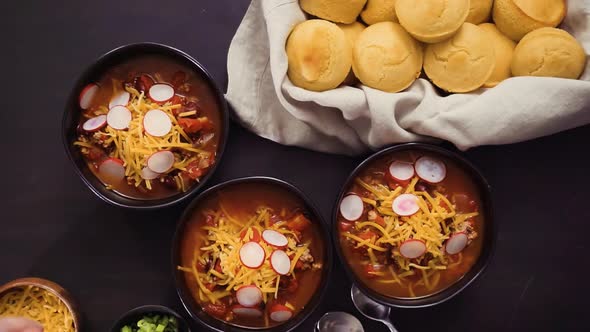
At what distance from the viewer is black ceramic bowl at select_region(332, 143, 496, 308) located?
213cm

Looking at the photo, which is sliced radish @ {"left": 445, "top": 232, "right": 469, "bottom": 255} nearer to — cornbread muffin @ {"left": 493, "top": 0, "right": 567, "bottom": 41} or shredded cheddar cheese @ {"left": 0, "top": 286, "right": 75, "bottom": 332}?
cornbread muffin @ {"left": 493, "top": 0, "right": 567, "bottom": 41}

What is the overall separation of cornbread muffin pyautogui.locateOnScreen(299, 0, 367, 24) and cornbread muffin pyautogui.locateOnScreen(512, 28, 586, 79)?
23.1 inches

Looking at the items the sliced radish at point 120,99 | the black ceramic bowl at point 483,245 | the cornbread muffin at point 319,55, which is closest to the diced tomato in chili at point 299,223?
→ the black ceramic bowl at point 483,245

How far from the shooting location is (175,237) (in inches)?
84.7

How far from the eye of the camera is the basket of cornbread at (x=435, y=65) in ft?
6.85

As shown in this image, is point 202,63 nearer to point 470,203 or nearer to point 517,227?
point 470,203

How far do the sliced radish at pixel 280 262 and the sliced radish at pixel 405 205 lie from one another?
42 cm

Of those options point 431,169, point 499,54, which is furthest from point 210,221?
point 499,54

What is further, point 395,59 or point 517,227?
point 517,227

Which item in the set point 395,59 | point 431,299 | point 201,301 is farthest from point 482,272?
point 201,301

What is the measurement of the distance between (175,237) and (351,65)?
873mm

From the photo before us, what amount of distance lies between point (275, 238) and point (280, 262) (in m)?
0.09

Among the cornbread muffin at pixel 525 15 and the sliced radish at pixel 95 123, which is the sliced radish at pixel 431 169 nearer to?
the cornbread muffin at pixel 525 15

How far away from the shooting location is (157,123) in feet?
7.07
